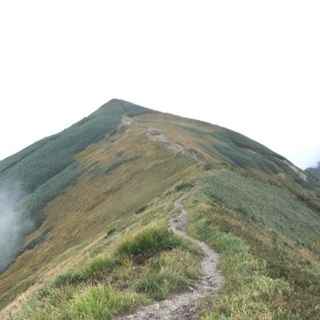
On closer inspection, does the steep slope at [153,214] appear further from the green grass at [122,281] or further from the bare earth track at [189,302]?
the bare earth track at [189,302]

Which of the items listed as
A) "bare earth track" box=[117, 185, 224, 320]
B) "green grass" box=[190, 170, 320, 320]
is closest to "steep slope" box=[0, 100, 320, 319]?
"green grass" box=[190, 170, 320, 320]

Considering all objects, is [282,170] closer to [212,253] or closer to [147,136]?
[147,136]

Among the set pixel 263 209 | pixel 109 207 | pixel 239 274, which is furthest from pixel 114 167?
pixel 239 274

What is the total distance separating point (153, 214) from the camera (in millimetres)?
30266

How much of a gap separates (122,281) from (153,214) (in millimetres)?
19019

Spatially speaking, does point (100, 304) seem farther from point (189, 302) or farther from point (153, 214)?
point (153, 214)

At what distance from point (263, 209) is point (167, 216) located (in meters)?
15.6

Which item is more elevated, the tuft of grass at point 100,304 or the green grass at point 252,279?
the tuft of grass at point 100,304

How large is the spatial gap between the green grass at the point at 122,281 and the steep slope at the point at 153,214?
0.08 m

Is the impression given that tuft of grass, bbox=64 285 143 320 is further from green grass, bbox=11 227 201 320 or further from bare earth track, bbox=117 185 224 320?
bare earth track, bbox=117 185 224 320

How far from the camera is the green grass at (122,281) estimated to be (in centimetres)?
931

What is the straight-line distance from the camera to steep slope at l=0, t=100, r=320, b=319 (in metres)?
11.2

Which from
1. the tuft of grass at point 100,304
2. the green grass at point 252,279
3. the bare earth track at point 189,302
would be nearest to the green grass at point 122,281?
the tuft of grass at point 100,304

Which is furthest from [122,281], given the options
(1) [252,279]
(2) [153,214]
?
(2) [153,214]
